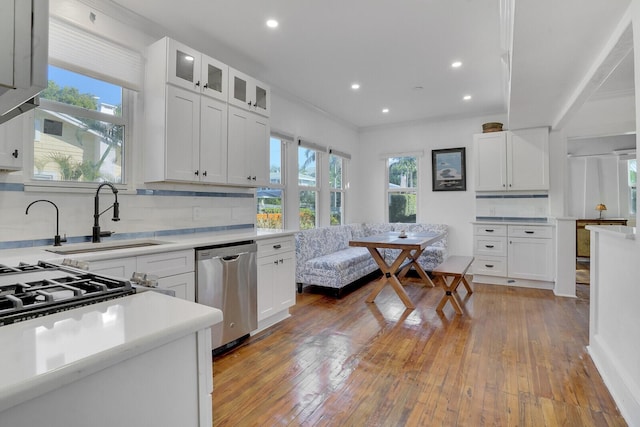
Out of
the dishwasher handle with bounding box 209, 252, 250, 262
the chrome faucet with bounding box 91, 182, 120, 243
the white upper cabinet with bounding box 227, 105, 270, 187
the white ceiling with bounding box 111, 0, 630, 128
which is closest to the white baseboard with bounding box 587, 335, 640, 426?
the white ceiling with bounding box 111, 0, 630, 128

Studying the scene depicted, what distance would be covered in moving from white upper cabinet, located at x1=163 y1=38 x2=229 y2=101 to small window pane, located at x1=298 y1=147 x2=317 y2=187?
2.06 metres

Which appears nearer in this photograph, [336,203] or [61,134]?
[61,134]

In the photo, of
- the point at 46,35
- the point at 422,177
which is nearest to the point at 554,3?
the point at 46,35

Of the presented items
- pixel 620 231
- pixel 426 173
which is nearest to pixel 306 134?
pixel 426 173

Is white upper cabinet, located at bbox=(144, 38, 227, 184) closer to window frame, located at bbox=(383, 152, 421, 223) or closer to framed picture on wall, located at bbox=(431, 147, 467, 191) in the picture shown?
window frame, located at bbox=(383, 152, 421, 223)

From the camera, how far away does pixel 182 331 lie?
2.53ft

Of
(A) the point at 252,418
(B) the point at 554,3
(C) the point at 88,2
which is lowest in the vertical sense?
(A) the point at 252,418

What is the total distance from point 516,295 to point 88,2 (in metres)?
5.26

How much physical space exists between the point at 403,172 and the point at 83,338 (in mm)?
6179

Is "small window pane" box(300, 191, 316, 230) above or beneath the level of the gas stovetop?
above

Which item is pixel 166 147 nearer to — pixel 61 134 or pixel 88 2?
pixel 61 134

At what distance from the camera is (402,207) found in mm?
6430

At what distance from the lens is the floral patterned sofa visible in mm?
4270

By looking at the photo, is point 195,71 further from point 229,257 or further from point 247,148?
point 229,257
